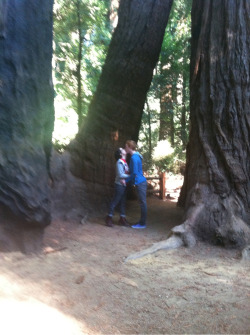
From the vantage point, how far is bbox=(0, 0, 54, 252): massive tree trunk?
16.9ft

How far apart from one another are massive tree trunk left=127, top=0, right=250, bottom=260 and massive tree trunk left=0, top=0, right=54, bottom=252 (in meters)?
2.20

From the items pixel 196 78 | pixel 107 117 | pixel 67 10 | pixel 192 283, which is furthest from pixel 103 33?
pixel 192 283

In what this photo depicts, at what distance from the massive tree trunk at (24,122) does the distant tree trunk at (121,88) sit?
265 centimetres

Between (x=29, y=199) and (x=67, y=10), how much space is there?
7.86 metres

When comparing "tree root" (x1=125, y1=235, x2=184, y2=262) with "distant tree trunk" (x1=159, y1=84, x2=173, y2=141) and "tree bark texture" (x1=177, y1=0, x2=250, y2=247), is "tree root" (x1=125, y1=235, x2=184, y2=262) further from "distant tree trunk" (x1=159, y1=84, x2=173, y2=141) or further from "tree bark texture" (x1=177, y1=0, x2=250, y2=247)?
"distant tree trunk" (x1=159, y1=84, x2=173, y2=141)

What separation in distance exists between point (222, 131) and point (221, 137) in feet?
0.40

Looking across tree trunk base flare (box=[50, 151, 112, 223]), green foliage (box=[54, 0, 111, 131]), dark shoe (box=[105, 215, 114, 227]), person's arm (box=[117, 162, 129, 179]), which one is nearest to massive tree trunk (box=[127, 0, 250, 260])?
person's arm (box=[117, 162, 129, 179])

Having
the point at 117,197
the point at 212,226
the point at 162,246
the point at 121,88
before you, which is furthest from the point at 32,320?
the point at 121,88

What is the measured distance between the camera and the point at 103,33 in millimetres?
13141

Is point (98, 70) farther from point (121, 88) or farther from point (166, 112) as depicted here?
point (121, 88)

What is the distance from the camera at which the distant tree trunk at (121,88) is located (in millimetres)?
8734

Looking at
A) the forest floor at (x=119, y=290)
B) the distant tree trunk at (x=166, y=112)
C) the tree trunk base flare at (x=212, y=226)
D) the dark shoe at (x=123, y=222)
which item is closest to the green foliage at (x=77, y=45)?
the distant tree trunk at (x=166, y=112)

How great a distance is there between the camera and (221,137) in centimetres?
688

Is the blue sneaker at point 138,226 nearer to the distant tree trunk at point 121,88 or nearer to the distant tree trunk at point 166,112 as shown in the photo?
the distant tree trunk at point 121,88
